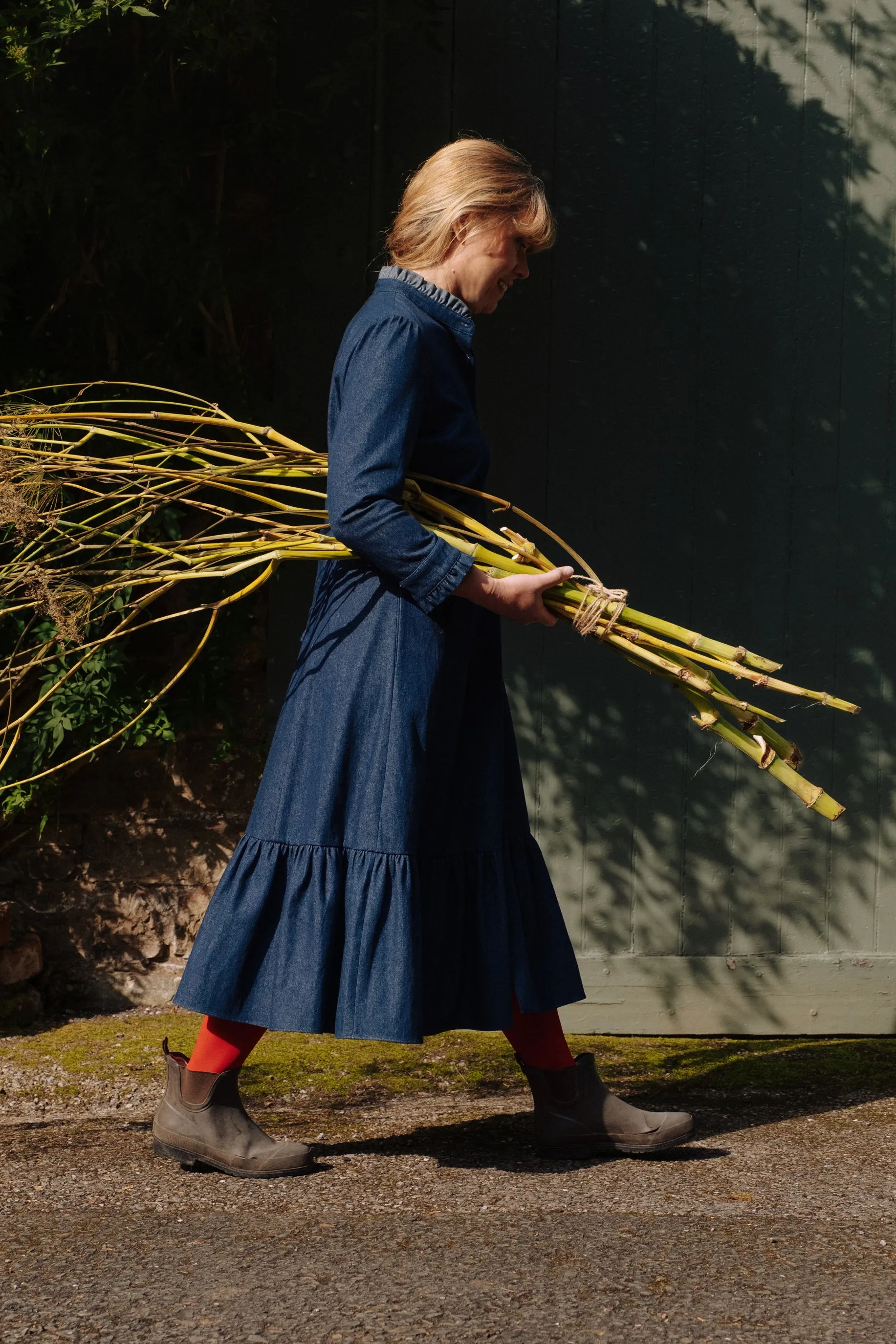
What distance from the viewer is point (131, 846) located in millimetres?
3779

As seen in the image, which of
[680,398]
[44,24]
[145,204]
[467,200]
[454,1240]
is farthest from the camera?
[680,398]

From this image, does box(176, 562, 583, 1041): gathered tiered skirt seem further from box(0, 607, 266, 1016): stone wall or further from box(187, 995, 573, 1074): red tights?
box(0, 607, 266, 1016): stone wall

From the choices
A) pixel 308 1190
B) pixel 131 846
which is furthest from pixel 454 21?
pixel 308 1190

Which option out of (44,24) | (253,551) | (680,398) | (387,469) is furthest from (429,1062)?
(44,24)

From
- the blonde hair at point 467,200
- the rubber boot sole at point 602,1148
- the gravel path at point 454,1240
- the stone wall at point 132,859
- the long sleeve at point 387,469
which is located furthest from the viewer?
the stone wall at point 132,859

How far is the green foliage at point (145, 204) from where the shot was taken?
3207 mm

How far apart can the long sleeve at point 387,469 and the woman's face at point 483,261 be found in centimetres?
18

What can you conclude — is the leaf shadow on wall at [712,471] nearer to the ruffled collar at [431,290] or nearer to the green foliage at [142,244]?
the green foliage at [142,244]

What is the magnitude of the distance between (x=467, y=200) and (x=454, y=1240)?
5.91ft

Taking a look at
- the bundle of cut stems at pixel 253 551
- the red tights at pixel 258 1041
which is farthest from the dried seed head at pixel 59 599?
the red tights at pixel 258 1041

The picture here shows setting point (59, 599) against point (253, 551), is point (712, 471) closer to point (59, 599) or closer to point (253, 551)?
point (253, 551)

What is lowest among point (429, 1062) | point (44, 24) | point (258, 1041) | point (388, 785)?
point (429, 1062)

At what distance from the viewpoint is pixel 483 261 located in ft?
8.23

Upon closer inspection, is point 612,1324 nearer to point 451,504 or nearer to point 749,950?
point 451,504
